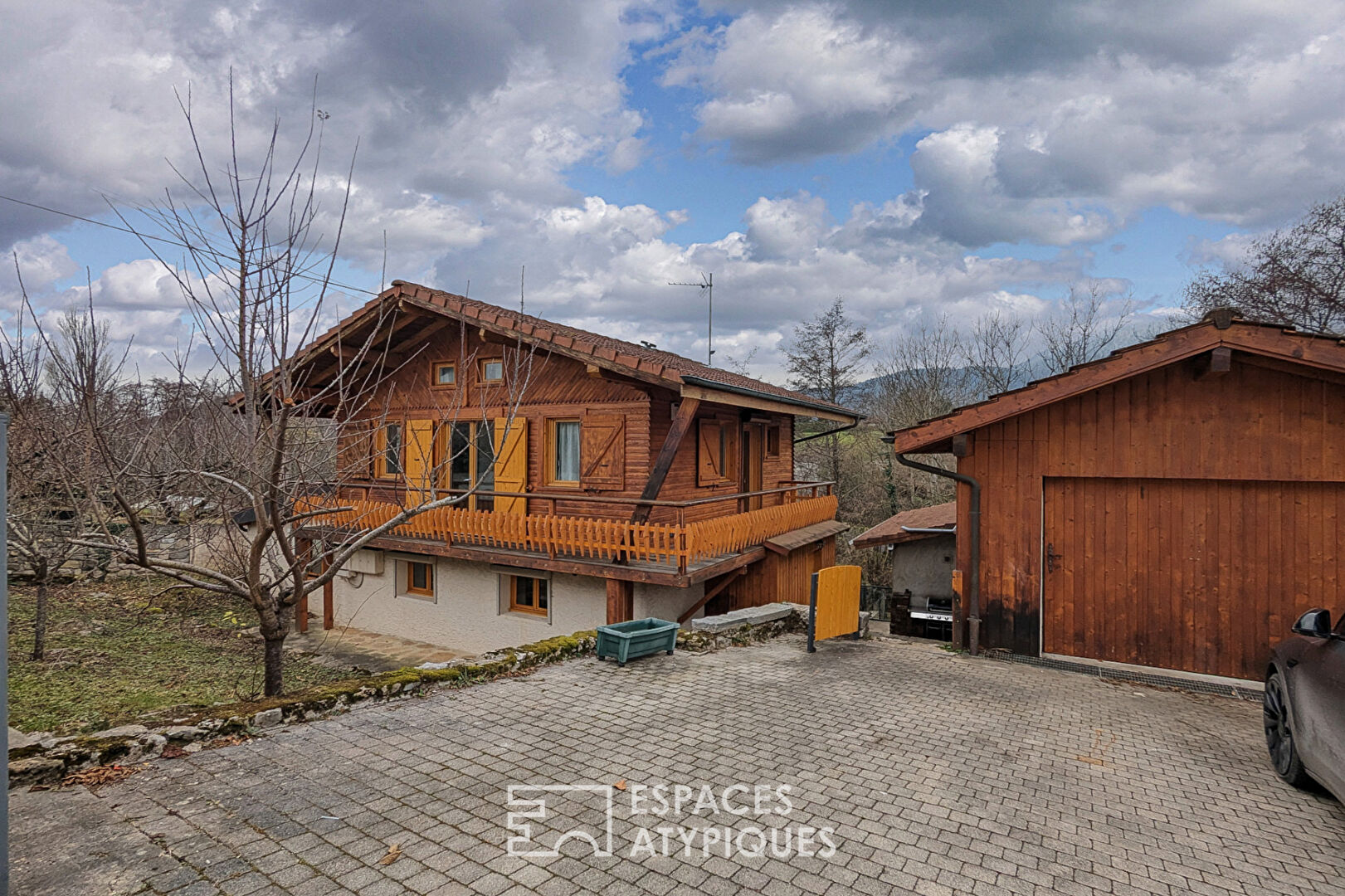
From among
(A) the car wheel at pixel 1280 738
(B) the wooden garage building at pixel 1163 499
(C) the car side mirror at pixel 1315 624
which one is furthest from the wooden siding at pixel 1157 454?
(C) the car side mirror at pixel 1315 624

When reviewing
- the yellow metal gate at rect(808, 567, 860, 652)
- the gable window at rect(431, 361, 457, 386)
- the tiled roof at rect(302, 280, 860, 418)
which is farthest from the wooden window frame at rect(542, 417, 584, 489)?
the yellow metal gate at rect(808, 567, 860, 652)

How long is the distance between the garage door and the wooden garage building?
1 cm

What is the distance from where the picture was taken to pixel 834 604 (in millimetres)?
8781

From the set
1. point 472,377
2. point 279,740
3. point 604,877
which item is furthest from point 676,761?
point 472,377

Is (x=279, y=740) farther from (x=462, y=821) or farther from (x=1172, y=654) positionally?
(x=1172, y=654)

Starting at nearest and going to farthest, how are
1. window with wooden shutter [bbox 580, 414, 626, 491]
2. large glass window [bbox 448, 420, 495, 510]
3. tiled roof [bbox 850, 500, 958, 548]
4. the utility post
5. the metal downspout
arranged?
the utility post → the metal downspout → window with wooden shutter [bbox 580, 414, 626, 491] → tiled roof [bbox 850, 500, 958, 548] → large glass window [bbox 448, 420, 495, 510]

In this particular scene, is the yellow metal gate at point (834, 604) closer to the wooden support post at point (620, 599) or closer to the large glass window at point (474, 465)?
the wooden support post at point (620, 599)

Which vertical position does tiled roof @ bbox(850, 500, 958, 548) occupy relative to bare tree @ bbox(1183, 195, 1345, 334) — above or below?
below

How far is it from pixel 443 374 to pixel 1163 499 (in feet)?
39.4

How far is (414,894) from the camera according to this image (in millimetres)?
3352

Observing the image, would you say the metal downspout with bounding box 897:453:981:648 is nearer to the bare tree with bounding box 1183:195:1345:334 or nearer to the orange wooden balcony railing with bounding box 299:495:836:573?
the orange wooden balcony railing with bounding box 299:495:836:573

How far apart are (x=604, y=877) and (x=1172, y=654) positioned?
23.3 feet

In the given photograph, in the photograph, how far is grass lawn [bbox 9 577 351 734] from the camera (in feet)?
28.3

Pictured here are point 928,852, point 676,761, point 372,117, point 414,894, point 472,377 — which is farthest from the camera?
point 472,377
